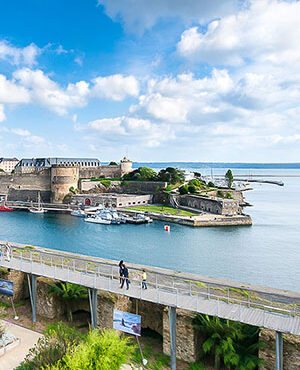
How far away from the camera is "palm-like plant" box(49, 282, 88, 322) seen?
1195 cm

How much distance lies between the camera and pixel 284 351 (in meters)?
8.62

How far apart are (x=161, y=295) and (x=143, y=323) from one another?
1.98 metres

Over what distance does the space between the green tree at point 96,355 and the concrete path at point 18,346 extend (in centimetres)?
234

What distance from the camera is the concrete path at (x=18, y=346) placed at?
9.53m

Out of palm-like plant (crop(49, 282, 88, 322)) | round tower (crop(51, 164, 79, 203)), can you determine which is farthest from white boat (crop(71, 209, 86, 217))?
palm-like plant (crop(49, 282, 88, 322))

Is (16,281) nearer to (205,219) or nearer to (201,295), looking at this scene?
(201,295)

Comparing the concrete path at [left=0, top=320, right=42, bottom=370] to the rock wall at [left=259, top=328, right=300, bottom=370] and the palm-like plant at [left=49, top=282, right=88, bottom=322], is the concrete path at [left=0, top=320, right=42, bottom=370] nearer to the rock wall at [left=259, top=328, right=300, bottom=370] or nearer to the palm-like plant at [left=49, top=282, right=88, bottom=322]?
the palm-like plant at [left=49, top=282, right=88, bottom=322]

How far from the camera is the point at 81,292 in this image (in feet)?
39.8

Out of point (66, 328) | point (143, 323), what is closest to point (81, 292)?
point (66, 328)

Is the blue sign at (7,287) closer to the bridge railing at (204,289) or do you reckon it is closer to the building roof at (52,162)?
the bridge railing at (204,289)

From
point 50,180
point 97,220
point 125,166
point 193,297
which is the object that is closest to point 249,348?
point 193,297

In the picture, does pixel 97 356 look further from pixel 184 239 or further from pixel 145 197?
pixel 145 197

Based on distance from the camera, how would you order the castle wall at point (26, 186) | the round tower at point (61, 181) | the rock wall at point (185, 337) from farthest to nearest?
the castle wall at point (26, 186) → the round tower at point (61, 181) → the rock wall at point (185, 337)

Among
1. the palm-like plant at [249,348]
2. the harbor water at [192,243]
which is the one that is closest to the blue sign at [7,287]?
the palm-like plant at [249,348]
